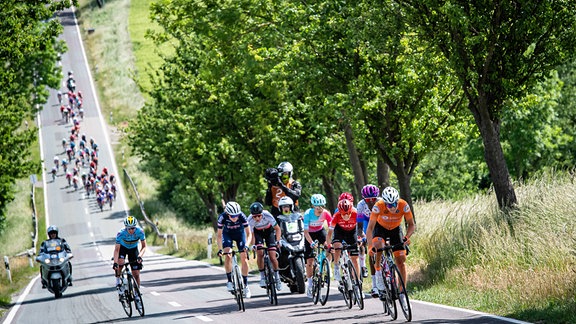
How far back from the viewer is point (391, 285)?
1370cm

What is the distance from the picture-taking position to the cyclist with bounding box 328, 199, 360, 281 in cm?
1631

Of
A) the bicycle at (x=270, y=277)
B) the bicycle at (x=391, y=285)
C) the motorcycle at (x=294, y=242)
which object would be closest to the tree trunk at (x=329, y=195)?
the motorcycle at (x=294, y=242)

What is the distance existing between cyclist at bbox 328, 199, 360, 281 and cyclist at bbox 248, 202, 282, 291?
152 centimetres

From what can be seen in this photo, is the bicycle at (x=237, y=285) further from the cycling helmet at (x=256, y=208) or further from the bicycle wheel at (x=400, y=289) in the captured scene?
the bicycle wheel at (x=400, y=289)

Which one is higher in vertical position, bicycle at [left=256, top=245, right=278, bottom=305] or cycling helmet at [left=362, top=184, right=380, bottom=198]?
cycling helmet at [left=362, top=184, right=380, bottom=198]

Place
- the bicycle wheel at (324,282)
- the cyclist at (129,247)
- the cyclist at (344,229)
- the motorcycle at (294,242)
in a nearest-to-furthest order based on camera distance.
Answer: the cyclist at (344,229)
the bicycle wheel at (324,282)
the motorcycle at (294,242)
the cyclist at (129,247)

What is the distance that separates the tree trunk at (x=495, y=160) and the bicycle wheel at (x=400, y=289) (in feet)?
19.2

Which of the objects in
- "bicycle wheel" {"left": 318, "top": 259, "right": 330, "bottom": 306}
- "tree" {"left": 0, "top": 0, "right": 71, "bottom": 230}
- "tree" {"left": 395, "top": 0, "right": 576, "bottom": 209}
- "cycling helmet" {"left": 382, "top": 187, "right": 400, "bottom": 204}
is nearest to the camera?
"cycling helmet" {"left": 382, "top": 187, "right": 400, "bottom": 204}

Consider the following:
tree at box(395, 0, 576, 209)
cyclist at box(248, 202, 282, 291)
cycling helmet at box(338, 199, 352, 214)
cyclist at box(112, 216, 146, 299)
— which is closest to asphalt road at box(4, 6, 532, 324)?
cyclist at box(248, 202, 282, 291)

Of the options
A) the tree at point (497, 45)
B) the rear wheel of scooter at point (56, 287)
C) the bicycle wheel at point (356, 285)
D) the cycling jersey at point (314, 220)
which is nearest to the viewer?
the bicycle wheel at point (356, 285)

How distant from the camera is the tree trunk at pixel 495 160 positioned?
1897cm

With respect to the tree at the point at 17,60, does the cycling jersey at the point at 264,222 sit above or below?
below

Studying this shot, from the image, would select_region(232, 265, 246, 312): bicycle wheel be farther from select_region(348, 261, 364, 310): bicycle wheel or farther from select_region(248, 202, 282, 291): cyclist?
select_region(348, 261, 364, 310): bicycle wheel

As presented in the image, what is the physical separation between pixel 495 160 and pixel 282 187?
168 inches
